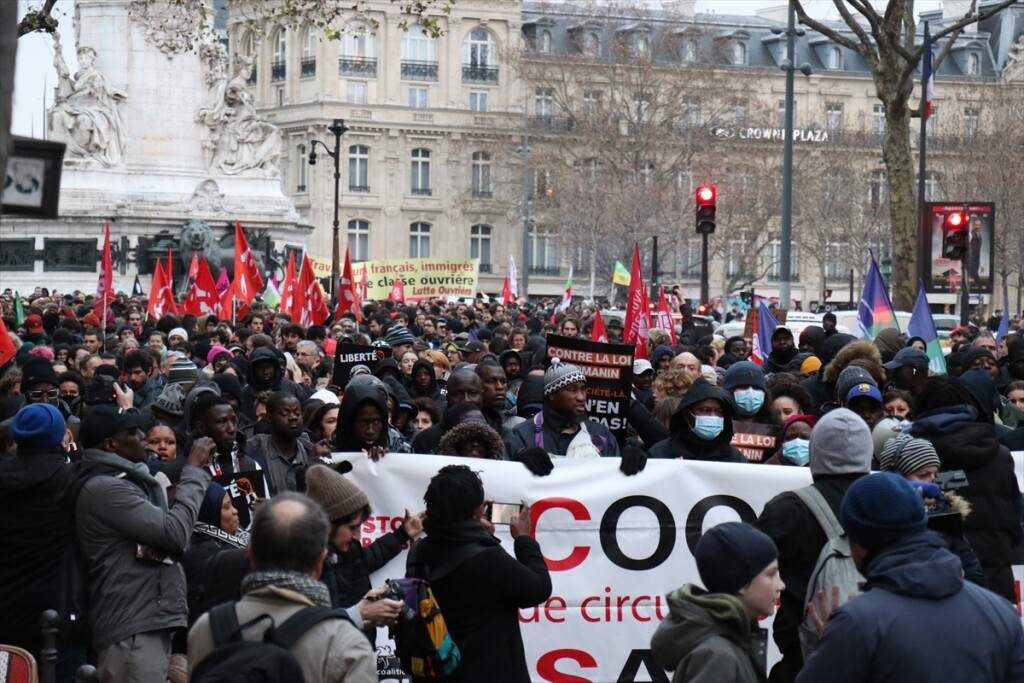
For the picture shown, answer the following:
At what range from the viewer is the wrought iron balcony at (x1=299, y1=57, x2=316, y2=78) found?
2953 inches

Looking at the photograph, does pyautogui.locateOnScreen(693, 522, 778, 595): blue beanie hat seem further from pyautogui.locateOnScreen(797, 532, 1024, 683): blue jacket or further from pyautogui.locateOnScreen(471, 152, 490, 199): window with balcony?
pyautogui.locateOnScreen(471, 152, 490, 199): window with balcony

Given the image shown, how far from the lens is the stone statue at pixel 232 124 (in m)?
41.3

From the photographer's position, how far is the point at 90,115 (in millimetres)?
39656

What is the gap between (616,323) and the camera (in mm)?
20641

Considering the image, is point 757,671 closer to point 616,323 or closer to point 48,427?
point 48,427

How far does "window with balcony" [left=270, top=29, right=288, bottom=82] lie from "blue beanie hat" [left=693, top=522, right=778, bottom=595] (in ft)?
238

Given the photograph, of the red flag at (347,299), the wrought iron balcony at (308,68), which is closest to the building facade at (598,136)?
the wrought iron balcony at (308,68)

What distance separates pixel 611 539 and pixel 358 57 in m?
69.4

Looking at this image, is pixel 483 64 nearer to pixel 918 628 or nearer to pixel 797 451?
pixel 797 451

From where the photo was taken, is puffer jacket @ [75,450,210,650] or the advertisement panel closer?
puffer jacket @ [75,450,210,650]

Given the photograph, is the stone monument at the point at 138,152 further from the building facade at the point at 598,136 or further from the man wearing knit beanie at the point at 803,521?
the man wearing knit beanie at the point at 803,521

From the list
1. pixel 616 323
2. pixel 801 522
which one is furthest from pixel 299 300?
pixel 801 522

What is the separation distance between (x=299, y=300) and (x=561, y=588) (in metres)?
16.2

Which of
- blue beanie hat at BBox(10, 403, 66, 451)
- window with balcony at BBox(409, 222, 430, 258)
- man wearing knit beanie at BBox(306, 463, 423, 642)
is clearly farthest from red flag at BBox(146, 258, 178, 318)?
window with balcony at BBox(409, 222, 430, 258)
